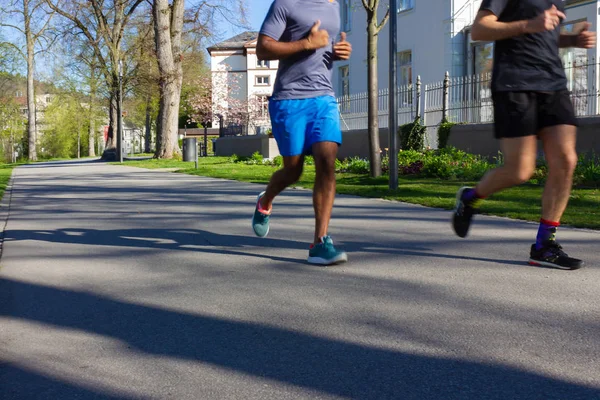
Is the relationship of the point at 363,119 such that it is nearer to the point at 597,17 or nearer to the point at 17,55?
the point at 597,17

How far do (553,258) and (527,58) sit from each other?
4.01 ft

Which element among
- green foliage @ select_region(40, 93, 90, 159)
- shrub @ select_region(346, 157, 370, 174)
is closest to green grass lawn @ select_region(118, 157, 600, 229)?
shrub @ select_region(346, 157, 370, 174)

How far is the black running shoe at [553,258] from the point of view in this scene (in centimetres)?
456

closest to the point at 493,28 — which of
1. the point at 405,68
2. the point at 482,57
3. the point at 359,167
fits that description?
the point at 359,167

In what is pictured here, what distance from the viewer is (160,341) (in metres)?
3.26

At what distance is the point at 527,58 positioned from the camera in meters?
4.40

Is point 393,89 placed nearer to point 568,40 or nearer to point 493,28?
point 568,40

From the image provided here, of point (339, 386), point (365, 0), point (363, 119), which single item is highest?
point (365, 0)

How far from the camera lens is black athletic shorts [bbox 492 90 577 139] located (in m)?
4.40

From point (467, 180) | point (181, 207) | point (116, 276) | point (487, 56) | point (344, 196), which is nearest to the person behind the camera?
point (116, 276)

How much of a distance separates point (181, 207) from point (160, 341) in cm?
607

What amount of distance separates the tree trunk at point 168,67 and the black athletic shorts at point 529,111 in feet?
85.7

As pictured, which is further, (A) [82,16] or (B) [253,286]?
(A) [82,16]

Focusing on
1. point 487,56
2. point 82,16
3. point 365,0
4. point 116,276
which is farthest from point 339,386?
point 82,16
